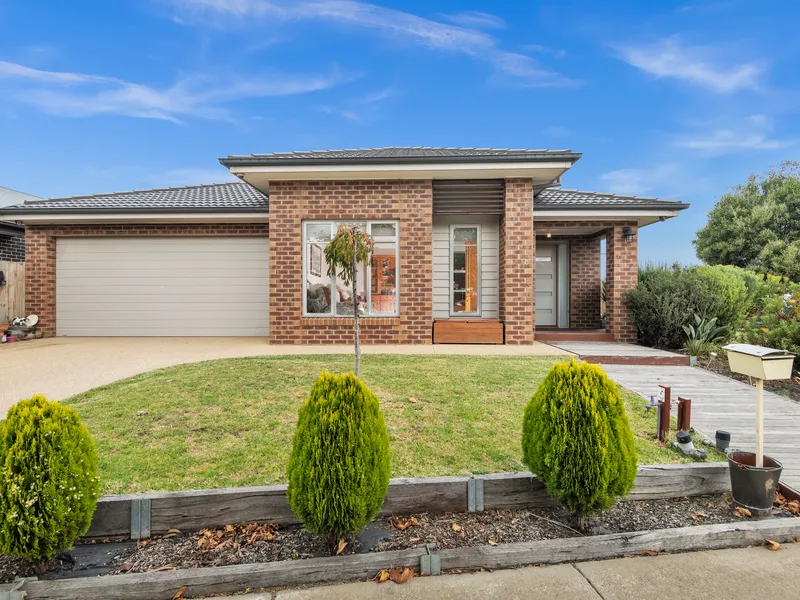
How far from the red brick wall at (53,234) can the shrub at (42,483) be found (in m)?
9.00

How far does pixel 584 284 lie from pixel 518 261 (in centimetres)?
414

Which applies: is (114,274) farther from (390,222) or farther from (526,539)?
(526,539)

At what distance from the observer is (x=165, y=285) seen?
1077 centimetres

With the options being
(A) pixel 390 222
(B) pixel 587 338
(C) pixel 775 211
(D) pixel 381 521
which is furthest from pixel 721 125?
(D) pixel 381 521

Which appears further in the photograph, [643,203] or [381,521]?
[643,203]

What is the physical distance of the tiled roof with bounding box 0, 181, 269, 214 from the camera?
9.82 m

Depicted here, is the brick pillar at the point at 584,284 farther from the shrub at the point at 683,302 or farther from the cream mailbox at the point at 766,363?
the cream mailbox at the point at 766,363

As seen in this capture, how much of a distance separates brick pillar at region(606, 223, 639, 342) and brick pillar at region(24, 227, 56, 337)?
1461 centimetres

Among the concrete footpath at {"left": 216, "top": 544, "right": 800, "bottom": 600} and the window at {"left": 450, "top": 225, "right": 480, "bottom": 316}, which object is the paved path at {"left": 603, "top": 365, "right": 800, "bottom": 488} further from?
the window at {"left": 450, "top": 225, "right": 480, "bottom": 316}

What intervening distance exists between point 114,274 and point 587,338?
1254 centimetres

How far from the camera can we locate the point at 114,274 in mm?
10750

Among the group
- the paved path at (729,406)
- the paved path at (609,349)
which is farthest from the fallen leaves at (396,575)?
the paved path at (609,349)

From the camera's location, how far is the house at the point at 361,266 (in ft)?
29.6

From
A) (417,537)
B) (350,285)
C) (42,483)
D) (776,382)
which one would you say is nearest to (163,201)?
(350,285)
